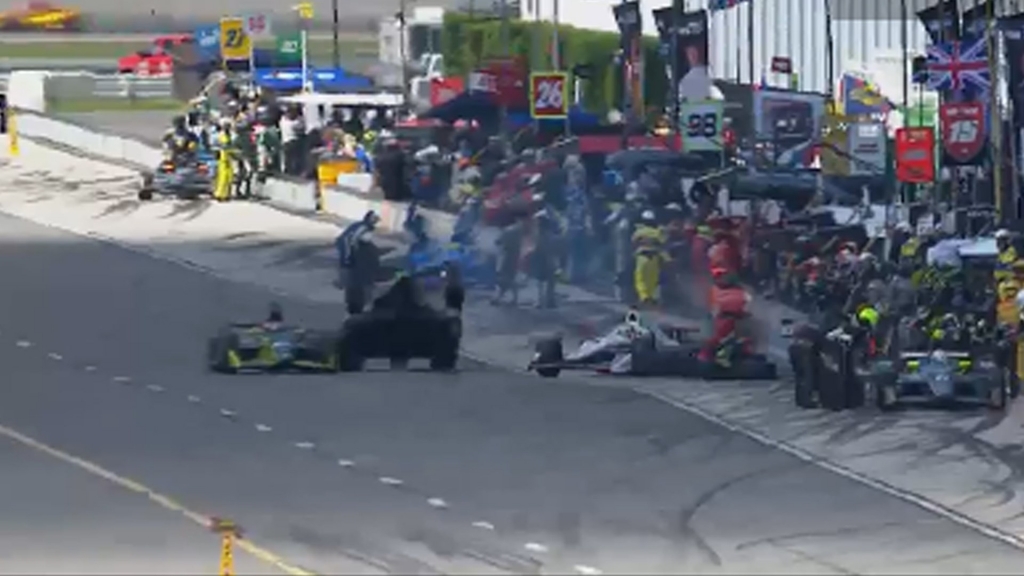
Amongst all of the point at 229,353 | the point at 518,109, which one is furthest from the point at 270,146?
the point at 229,353

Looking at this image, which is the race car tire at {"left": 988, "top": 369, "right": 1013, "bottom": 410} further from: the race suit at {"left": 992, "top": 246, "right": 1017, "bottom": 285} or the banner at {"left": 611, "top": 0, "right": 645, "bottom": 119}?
the banner at {"left": 611, "top": 0, "right": 645, "bottom": 119}

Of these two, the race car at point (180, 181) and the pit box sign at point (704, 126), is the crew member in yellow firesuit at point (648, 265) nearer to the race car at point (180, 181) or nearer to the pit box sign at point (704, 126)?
the pit box sign at point (704, 126)

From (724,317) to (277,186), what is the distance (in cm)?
2146

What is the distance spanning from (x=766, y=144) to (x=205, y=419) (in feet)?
55.8

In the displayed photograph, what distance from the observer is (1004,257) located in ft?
103

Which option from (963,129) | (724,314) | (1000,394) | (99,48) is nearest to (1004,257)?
(724,314)

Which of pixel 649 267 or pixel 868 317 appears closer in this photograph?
pixel 868 317

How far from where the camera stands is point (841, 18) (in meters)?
58.7

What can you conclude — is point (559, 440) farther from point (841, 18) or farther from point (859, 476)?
point (841, 18)

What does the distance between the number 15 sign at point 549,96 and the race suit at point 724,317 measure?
58.9 ft

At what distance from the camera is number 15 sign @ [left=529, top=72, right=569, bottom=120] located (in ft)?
161

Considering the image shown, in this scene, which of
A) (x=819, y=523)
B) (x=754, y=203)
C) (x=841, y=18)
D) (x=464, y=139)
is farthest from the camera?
(x=841, y=18)

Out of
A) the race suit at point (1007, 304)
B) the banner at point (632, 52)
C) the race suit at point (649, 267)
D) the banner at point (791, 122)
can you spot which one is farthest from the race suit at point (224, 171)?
the race suit at point (1007, 304)

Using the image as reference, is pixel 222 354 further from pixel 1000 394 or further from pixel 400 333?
pixel 1000 394
